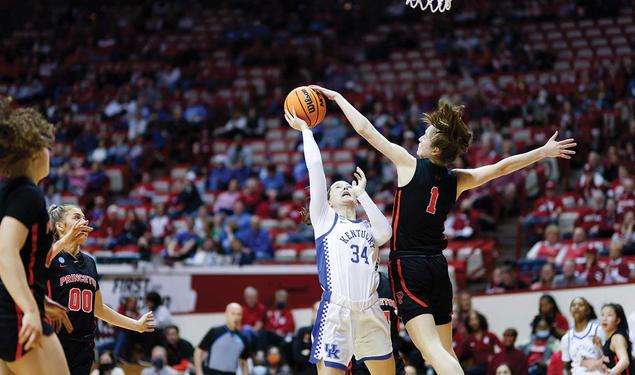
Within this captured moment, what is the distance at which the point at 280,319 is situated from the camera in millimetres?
14508

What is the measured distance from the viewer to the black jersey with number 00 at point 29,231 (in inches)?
195

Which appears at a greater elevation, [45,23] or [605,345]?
[45,23]

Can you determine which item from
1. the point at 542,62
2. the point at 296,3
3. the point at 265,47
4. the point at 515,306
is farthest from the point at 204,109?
the point at 515,306

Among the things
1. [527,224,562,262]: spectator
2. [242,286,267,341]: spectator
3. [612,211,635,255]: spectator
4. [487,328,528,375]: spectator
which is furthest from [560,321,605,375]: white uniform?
[242,286,267,341]: spectator

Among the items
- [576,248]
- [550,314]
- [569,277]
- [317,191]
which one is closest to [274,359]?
[550,314]

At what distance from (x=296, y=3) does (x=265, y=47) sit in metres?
2.52

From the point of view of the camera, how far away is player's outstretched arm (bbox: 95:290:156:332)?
274 inches

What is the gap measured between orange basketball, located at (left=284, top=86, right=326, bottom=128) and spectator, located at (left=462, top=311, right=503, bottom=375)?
5.37 meters

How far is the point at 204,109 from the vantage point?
23.5m

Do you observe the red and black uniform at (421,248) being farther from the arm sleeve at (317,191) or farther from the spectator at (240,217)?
the spectator at (240,217)

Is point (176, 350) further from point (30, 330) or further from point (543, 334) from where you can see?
Answer: point (30, 330)

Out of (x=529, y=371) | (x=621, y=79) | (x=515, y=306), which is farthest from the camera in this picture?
(x=621, y=79)

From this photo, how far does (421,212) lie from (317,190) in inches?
28.2

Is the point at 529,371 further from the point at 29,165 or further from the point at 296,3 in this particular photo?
the point at 296,3
